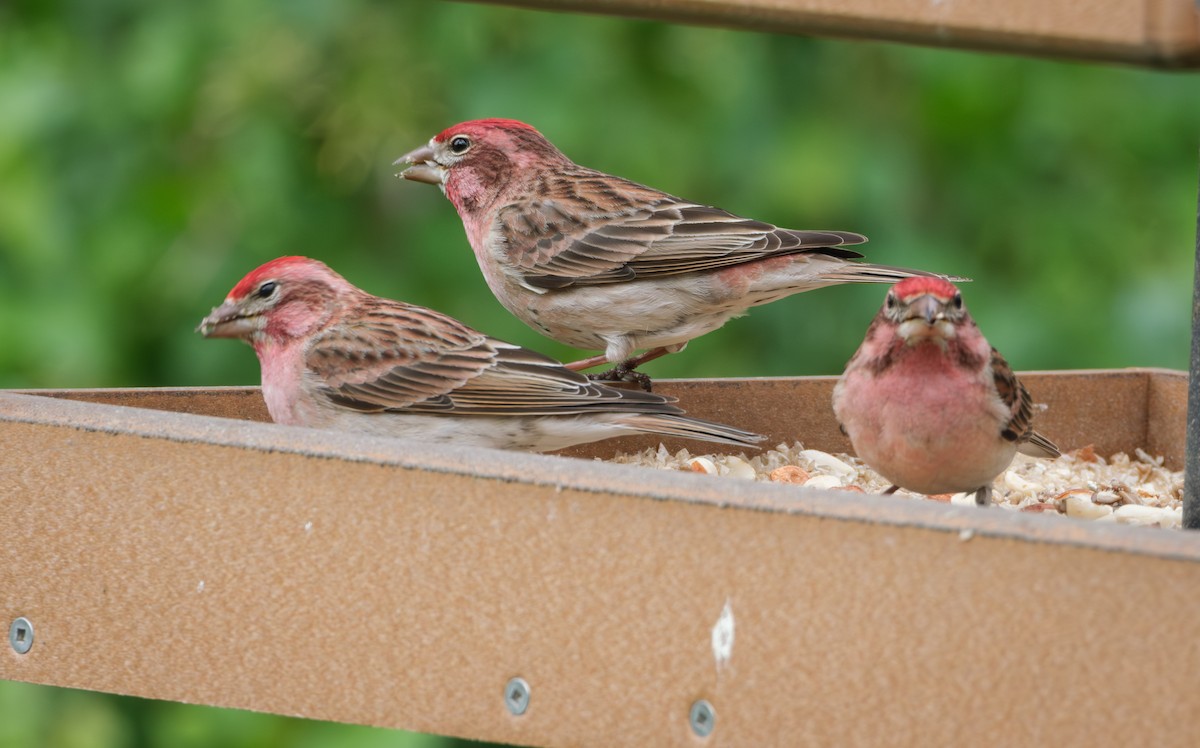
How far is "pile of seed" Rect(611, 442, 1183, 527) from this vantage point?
4.33 meters

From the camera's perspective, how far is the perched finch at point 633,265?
5191 mm

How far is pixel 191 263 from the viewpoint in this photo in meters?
6.15

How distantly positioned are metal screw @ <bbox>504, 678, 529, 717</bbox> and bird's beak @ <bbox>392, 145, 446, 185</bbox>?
105 inches

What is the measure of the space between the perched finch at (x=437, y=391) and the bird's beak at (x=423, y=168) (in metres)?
1.24

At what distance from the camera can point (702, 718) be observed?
10.1 ft

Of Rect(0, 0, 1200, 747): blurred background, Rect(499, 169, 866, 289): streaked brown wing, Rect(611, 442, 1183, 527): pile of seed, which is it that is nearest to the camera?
Rect(611, 442, 1183, 527): pile of seed

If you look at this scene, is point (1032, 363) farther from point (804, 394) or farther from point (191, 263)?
point (191, 263)

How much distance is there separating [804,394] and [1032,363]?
1.29 meters

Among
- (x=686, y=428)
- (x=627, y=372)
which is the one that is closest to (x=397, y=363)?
(x=686, y=428)

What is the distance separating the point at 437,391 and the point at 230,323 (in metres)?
0.63

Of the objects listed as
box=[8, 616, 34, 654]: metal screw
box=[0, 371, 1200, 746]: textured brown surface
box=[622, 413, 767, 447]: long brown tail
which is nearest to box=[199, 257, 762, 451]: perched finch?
box=[622, 413, 767, 447]: long brown tail

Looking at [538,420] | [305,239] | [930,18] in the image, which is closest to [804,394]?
[538,420]

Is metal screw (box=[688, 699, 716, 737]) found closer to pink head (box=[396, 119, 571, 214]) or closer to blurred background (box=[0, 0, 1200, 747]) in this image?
pink head (box=[396, 119, 571, 214])

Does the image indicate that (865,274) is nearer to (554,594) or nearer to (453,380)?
(453,380)
